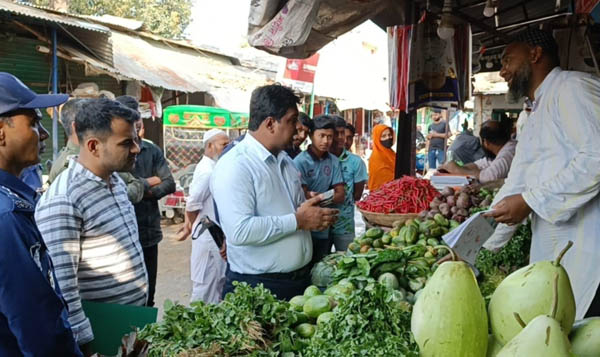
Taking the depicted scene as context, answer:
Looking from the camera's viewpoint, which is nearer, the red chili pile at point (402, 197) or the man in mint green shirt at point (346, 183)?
the red chili pile at point (402, 197)

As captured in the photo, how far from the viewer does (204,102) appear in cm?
1667

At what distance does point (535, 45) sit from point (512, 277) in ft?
6.37

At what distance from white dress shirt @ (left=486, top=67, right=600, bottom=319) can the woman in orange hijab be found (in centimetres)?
392

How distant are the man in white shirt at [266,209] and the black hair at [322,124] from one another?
7.21 feet

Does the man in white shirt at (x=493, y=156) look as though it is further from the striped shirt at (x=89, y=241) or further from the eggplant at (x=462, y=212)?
the striped shirt at (x=89, y=241)

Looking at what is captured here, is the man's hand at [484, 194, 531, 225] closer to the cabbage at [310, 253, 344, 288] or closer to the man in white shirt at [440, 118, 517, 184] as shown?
the cabbage at [310, 253, 344, 288]

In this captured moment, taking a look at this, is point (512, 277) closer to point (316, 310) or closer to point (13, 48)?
point (316, 310)

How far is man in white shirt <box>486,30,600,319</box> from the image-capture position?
2.46 metres

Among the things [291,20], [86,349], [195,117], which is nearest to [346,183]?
[291,20]

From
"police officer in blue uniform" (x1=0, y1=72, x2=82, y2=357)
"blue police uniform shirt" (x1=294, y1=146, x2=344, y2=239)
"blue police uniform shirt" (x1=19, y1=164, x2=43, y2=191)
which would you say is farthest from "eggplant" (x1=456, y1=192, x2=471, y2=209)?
"blue police uniform shirt" (x1=19, y1=164, x2=43, y2=191)

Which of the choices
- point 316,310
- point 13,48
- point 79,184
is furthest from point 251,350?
point 13,48

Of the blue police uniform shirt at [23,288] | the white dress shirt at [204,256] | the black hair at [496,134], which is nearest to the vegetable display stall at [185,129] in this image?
the white dress shirt at [204,256]

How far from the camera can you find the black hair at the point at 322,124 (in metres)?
5.17

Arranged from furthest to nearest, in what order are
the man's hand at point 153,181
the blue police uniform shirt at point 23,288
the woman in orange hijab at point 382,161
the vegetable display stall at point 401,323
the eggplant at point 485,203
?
the woman in orange hijab at point 382,161 → the man's hand at point 153,181 → the eggplant at point 485,203 → the blue police uniform shirt at point 23,288 → the vegetable display stall at point 401,323
